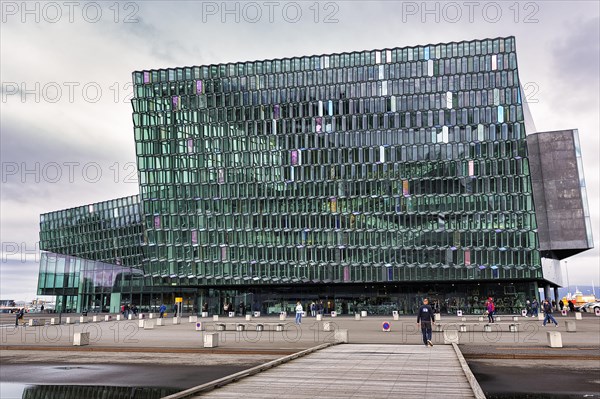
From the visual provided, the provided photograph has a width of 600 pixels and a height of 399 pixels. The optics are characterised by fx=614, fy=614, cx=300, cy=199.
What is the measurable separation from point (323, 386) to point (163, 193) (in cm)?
7869

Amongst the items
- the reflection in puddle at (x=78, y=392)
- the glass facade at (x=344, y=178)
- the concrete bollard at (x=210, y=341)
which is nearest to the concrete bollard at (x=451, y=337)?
the concrete bollard at (x=210, y=341)

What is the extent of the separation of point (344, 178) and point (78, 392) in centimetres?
7080

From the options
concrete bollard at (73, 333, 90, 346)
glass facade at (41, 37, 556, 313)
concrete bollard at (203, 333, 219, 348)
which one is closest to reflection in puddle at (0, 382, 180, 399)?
concrete bollard at (203, 333, 219, 348)

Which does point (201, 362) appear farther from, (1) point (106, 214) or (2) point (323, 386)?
(1) point (106, 214)

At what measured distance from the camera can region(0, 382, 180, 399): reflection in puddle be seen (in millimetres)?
15531

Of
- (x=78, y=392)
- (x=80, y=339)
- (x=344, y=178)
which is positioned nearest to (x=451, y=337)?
(x=78, y=392)

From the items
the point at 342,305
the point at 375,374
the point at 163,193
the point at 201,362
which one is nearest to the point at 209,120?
the point at 163,193

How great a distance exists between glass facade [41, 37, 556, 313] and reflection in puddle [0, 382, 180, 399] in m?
68.3

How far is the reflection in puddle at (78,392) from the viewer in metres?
15.5

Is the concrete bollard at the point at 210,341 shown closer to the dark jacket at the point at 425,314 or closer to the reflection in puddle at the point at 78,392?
the dark jacket at the point at 425,314

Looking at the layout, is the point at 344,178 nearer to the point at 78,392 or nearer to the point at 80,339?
the point at 80,339

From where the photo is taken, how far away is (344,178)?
280 ft

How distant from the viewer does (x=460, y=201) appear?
81.7m

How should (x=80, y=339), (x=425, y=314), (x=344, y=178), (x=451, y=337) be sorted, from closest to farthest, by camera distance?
1. (x=425, y=314)
2. (x=451, y=337)
3. (x=80, y=339)
4. (x=344, y=178)
